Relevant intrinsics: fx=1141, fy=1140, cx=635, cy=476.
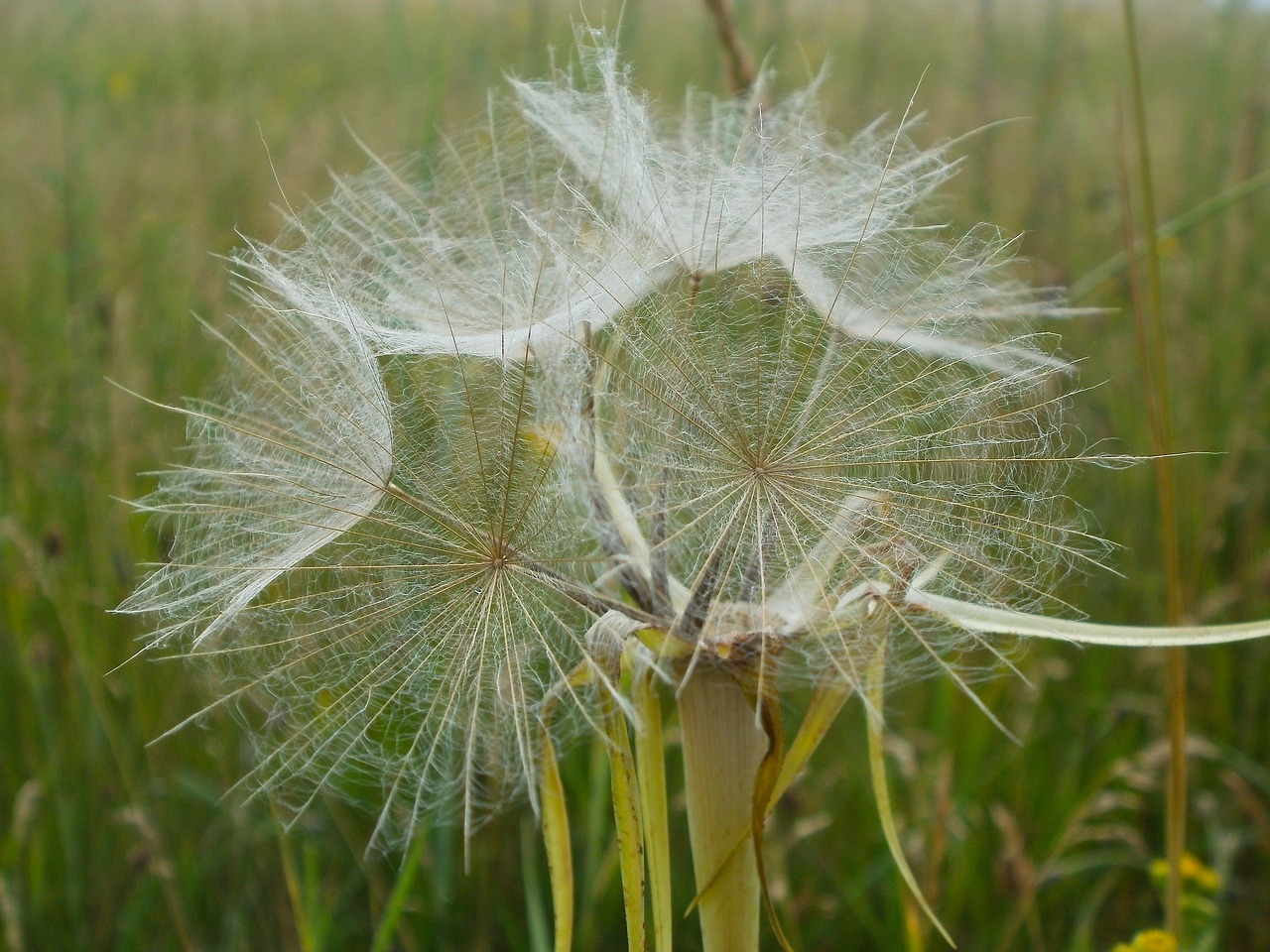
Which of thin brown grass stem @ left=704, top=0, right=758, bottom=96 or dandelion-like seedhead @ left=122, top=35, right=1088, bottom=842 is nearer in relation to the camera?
dandelion-like seedhead @ left=122, top=35, right=1088, bottom=842

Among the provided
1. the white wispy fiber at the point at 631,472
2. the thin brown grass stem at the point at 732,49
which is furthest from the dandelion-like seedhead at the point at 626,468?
the thin brown grass stem at the point at 732,49

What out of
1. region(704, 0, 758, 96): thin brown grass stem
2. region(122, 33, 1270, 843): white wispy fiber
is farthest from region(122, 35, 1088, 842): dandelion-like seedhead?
region(704, 0, 758, 96): thin brown grass stem

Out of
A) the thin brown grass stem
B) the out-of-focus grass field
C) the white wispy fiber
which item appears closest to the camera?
the white wispy fiber

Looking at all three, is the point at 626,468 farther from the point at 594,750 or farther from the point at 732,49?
the point at 594,750

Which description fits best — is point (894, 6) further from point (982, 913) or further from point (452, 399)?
point (452, 399)

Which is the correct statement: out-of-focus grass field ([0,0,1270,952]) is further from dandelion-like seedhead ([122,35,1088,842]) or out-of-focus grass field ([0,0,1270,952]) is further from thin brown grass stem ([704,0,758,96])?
dandelion-like seedhead ([122,35,1088,842])

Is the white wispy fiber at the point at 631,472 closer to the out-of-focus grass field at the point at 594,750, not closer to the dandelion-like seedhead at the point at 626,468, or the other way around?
the dandelion-like seedhead at the point at 626,468

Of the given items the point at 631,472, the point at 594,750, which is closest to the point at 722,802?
the point at 631,472
